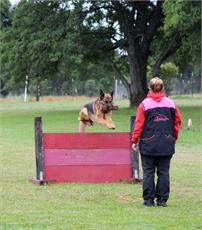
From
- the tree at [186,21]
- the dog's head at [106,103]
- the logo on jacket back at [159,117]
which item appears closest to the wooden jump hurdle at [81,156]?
the dog's head at [106,103]

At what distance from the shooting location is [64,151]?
1091 cm

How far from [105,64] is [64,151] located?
33.5m

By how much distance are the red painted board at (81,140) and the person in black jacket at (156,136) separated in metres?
2.11

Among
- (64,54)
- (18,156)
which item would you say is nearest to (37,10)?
(64,54)

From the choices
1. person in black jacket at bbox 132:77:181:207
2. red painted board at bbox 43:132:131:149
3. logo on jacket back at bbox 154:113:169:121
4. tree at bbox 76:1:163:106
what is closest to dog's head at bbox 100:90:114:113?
red painted board at bbox 43:132:131:149

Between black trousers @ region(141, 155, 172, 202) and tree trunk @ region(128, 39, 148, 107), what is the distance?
29.1 m

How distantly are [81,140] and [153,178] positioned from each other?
96.2 inches

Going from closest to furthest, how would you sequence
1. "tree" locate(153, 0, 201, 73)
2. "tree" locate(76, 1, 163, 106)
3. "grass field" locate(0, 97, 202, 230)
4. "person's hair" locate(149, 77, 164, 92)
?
1. "grass field" locate(0, 97, 202, 230)
2. "person's hair" locate(149, 77, 164, 92)
3. "tree" locate(153, 0, 201, 73)
4. "tree" locate(76, 1, 163, 106)

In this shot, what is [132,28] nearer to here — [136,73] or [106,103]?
[136,73]

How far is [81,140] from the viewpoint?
11.0m

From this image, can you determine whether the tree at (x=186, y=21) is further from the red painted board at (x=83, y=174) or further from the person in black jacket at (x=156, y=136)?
the person in black jacket at (x=156, y=136)

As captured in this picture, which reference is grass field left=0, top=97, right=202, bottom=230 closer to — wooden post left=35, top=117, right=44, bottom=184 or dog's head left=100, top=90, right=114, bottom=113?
wooden post left=35, top=117, right=44, bottom=184

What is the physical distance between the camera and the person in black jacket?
8.73m

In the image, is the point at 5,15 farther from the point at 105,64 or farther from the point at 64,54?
the point at 64,54
